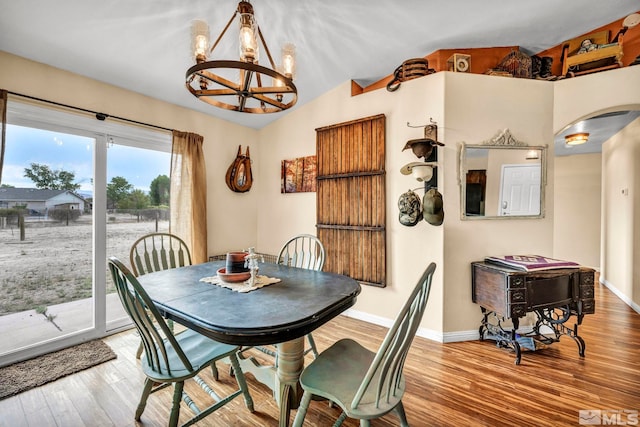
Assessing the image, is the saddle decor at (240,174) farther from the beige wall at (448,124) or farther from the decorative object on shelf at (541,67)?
the decorative object on shelf at (541,67)

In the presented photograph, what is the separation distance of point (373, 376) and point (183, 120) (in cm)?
329

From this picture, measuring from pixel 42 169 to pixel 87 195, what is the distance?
1.21ft

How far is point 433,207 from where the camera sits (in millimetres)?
2527

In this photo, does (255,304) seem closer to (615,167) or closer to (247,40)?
(247,40)

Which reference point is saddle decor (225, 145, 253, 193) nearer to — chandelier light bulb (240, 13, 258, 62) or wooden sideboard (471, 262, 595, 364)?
chandelier light bulb (240, 13, 258, 62)

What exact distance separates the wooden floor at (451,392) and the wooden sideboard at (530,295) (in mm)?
149

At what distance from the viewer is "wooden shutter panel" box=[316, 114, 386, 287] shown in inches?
119

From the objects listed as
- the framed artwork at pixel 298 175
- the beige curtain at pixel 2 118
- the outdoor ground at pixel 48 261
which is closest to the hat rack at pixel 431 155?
the framed artwork at pixel 298 175

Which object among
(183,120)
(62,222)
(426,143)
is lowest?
(62,222)

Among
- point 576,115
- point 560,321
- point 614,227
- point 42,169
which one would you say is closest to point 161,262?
point 42,169

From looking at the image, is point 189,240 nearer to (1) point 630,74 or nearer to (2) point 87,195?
(2) point 87,195

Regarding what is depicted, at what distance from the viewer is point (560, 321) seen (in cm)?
243

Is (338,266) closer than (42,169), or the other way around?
(42,169)

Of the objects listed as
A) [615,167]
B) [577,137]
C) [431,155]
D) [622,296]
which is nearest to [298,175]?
[431,155]
